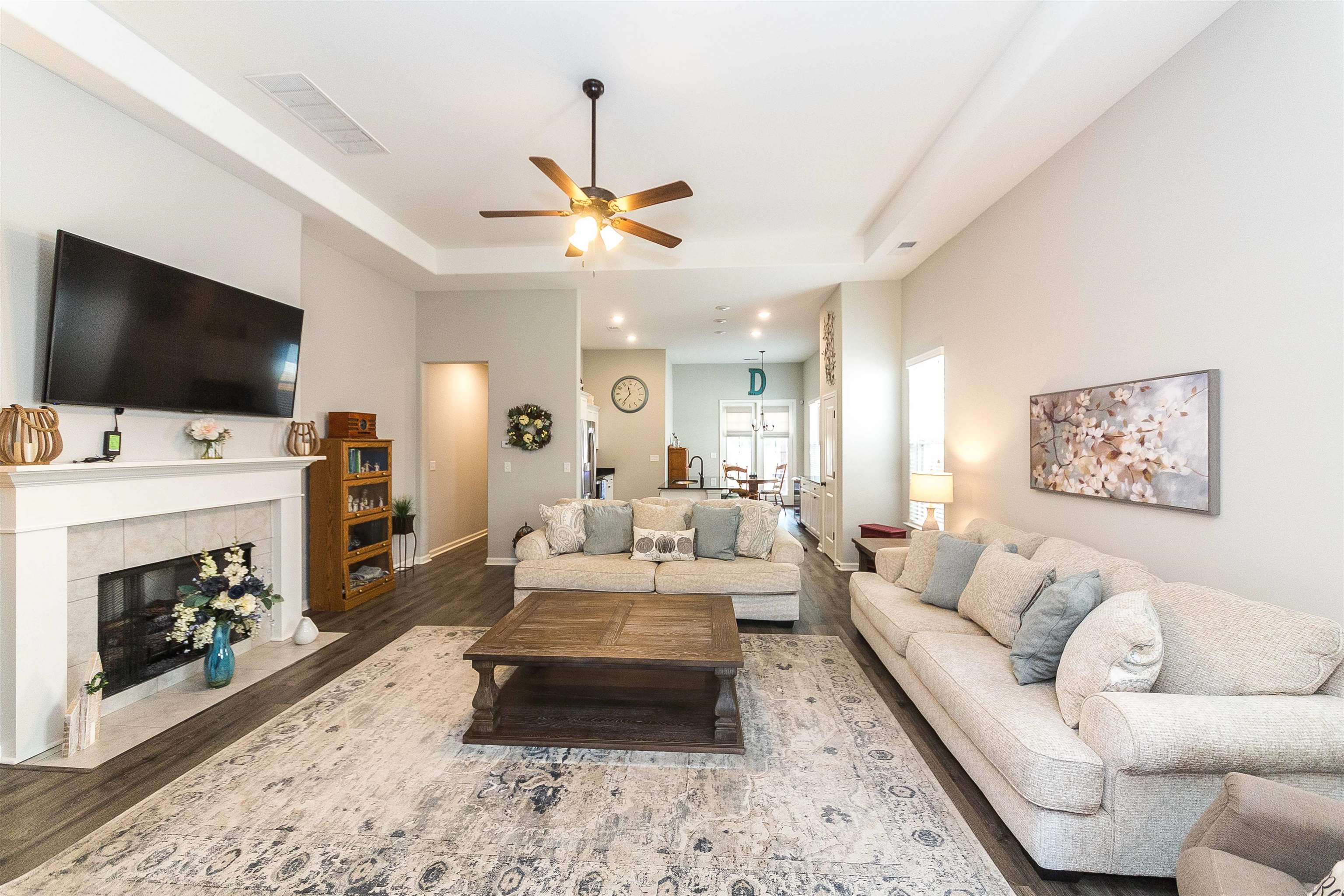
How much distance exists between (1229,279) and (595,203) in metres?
2.86

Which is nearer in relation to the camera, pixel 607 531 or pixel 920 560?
pixel 920 560

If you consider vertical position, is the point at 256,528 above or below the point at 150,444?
below

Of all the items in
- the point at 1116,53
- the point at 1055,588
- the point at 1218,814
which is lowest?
the point at 1218,814

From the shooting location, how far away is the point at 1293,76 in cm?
188

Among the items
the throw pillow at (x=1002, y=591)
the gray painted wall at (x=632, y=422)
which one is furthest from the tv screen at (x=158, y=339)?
the gray painted wall at (x=632, y=422)

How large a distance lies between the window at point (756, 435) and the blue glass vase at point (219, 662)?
8.68 m

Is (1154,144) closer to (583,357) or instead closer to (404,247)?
(404,247)

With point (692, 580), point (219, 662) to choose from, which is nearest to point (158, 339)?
point (219, 662)

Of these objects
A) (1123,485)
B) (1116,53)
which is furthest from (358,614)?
(1116,53)

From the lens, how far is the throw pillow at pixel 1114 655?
1.79 meters

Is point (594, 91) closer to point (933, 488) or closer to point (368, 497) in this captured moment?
point (933, 488)

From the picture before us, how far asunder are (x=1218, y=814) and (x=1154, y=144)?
2.69 m

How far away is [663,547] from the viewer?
434 cm

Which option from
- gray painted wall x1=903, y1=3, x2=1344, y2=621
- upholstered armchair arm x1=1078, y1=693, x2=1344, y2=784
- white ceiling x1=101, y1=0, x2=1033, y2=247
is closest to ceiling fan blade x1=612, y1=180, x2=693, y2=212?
white ceiling x1=101, y1=0, x2=1033, y2=247
